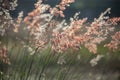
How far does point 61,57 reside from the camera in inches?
137

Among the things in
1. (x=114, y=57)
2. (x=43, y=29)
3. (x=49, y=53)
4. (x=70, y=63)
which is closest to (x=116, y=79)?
(x=114, y=57)

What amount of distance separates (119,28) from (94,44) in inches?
12.3

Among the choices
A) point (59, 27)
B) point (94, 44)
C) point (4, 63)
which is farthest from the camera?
point (4, 63)

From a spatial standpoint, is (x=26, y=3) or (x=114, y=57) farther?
(x=114, y=57)

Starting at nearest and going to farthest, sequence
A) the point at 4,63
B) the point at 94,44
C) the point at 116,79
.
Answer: the point at 94,44
the point at 4,63
the point at 116,79

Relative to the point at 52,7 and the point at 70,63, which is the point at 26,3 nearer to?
the point at 52,7

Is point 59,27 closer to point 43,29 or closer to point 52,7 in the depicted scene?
point 43,29

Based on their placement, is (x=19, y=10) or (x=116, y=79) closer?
(x=19, y=10)

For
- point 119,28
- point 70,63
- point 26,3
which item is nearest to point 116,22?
point 119,28

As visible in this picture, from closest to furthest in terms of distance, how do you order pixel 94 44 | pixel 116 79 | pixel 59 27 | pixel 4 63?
1. pixel 59 27
2. pixel 94 44
3. pixel 4 63
4. pixel 116 79

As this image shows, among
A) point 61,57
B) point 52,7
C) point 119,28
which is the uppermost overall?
point 52,7

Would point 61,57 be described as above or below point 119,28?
below

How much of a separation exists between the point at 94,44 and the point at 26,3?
78cm

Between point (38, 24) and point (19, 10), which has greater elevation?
point (19, 10)
